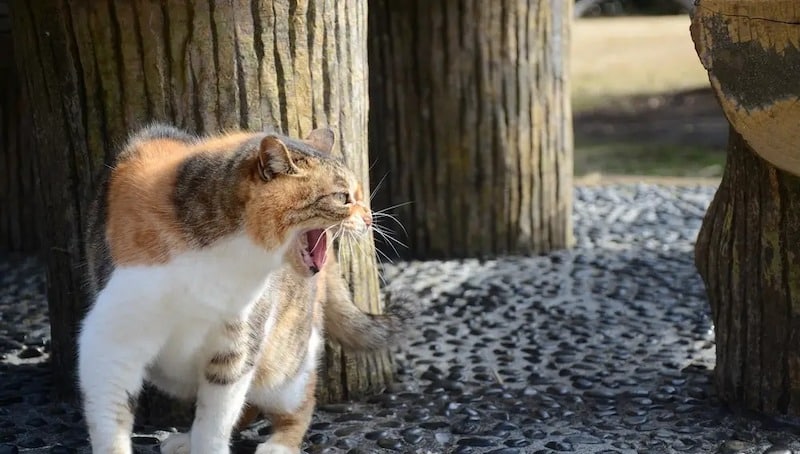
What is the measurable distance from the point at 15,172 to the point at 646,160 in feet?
19.1

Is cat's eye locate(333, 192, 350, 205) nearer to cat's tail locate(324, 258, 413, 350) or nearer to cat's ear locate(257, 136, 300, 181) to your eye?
cat's ear locate(257, 136, 300, 181)

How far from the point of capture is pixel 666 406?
3834 mm

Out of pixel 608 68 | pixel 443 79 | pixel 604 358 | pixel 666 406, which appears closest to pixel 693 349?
pixel 604 358

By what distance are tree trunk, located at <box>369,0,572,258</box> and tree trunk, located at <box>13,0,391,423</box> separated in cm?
215

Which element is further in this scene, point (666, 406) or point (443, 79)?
point (443, 79)

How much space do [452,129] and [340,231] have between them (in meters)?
3.22

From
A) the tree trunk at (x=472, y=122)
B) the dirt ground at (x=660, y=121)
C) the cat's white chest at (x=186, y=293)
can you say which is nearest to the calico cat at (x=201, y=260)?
the cat's white chest at (x=186, y=293)

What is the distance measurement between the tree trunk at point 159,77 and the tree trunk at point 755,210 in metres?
1.17

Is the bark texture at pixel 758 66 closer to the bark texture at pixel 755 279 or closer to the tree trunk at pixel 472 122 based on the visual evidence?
the bark texture at pixel 755 279

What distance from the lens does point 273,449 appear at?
3.32m

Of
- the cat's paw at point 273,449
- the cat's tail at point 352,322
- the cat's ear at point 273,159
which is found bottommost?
the cat's paw at point 273,449

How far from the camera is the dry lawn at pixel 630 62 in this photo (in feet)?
45.6

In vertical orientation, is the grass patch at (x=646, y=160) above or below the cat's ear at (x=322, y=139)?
below

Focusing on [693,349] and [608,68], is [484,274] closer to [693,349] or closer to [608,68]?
[693,349]
